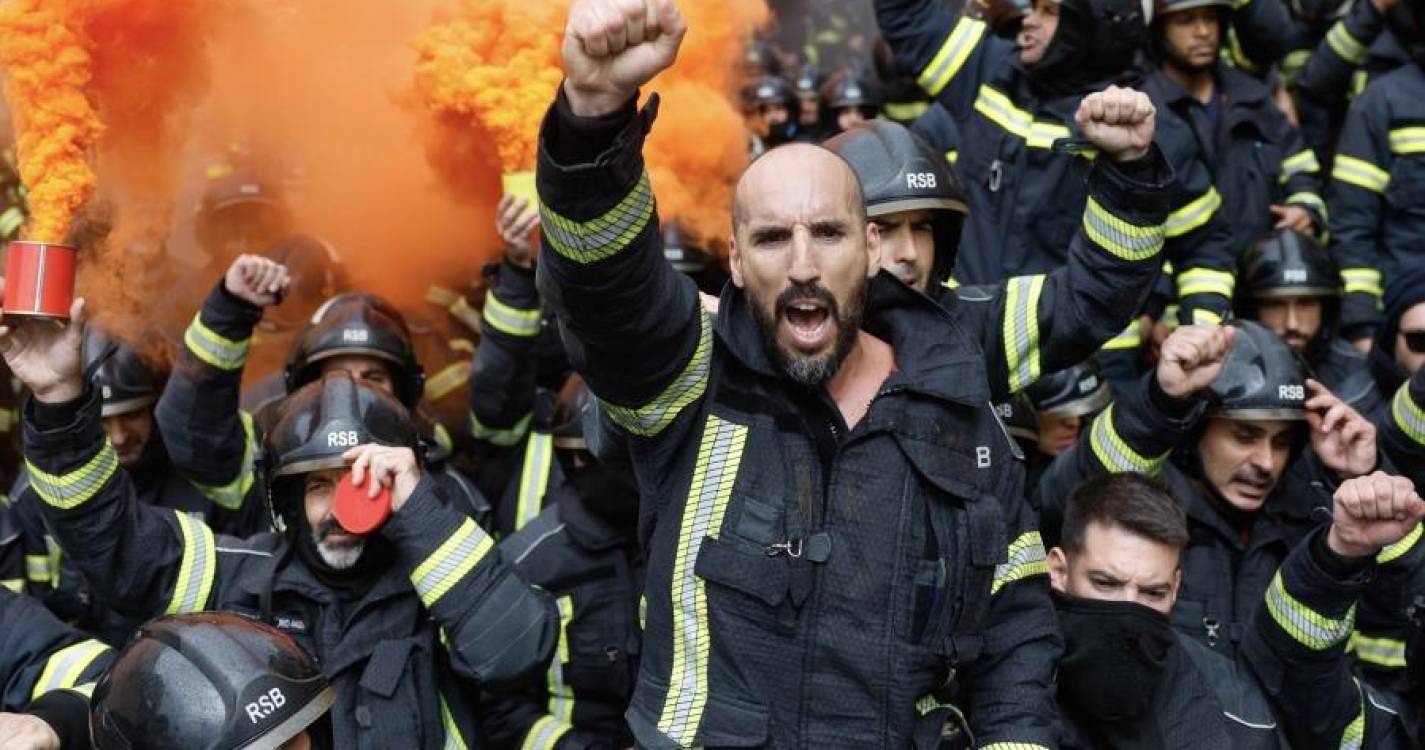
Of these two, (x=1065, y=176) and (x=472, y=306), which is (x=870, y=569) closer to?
(x=1065, y=176)

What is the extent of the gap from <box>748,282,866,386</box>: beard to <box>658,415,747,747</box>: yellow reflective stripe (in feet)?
0.49

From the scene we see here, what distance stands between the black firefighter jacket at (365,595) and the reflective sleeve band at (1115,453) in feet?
5.73

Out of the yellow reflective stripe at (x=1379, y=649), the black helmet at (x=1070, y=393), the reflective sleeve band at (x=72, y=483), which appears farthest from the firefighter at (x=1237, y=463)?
the reflective sleeve band at (x=72, y=483)

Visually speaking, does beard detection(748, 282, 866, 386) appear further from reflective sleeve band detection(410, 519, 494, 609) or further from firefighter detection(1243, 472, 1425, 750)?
firefighter detection(1243, 472, 1425, 750)

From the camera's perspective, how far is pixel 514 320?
20.5 ft

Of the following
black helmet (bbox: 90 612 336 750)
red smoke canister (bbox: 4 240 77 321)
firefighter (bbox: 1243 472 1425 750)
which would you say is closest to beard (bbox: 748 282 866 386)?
black helmet (bbox: 90 612 336 750)

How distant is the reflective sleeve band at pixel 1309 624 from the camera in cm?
461

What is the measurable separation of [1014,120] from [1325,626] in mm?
2605

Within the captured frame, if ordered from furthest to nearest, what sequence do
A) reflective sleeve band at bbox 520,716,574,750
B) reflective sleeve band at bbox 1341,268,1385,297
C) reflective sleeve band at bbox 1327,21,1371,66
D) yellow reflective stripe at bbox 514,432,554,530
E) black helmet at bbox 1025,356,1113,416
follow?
reflective sleeve band at bbox 1327,21,1371,66
reflective sleeve band at bbox 1341,268,1385,297
yellow reflective stripe at bbox 514,432,554,530
black helmet at bbox 1025,356,1113,416
reflective sleeve band at bbox 520,716,574,750

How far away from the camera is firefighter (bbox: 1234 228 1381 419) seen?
677cm

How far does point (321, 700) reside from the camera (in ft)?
11.9

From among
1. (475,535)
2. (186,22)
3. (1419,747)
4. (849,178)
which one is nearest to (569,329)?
(849,178)

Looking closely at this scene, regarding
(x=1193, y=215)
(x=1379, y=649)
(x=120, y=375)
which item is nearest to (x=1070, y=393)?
(x=1193, y=215)

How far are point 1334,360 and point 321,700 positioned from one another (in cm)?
479
